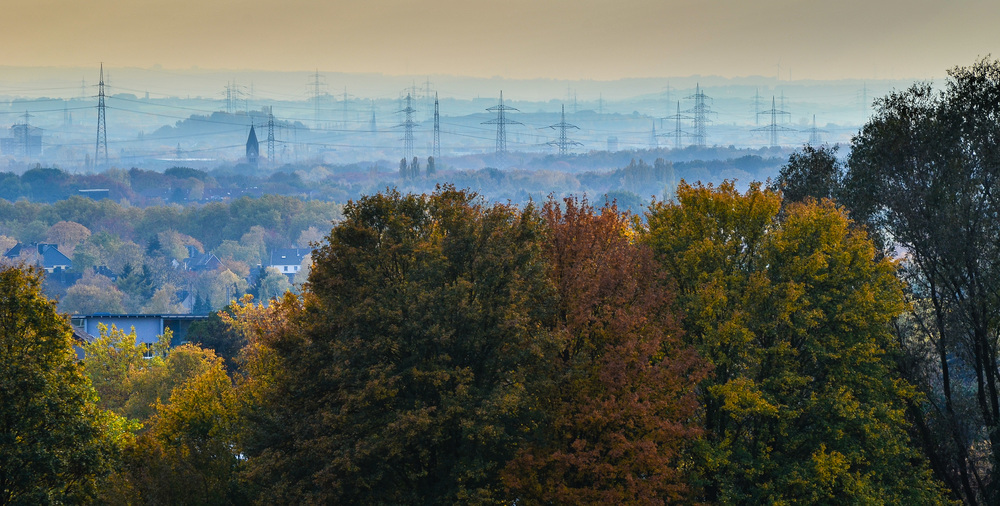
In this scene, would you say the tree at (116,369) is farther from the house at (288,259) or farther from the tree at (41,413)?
the house at (288,259)

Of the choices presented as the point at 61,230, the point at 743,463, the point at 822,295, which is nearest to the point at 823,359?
the point at 822,295

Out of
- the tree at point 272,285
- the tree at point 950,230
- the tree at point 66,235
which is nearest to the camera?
the tree at point 950,230

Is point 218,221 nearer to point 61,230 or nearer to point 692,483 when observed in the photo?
point 61,230

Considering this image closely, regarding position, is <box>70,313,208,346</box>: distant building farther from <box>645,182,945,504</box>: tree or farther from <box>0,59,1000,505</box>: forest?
<box>645,182,945,504</box>: tree

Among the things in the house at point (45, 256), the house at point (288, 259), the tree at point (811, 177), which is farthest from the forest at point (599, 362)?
the house at point (288, 259)

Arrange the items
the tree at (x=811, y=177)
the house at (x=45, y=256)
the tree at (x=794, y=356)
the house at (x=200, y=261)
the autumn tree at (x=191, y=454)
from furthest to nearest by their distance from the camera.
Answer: the house at (x=200, y=261) < the house at (x=45, y=256) < the tree at (x=811, y=177) < the tree at (x=794, y=356) < the autumn tree at (x=191, y=454)

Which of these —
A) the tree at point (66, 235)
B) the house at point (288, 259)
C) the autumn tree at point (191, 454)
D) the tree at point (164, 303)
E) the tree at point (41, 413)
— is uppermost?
the tree at point (41, 413)

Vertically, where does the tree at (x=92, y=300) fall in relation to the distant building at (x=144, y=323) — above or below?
below
